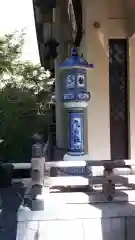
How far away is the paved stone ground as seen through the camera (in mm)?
5249

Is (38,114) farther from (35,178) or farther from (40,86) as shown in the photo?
(35,178)

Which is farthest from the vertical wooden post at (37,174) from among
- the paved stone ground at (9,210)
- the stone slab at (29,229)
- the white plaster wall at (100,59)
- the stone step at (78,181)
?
the white plaster wall at (100,59)

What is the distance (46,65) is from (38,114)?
112 inches

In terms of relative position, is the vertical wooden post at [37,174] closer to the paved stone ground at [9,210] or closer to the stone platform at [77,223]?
the stone platform at [77,223]

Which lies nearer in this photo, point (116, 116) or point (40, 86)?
point (116, 116)

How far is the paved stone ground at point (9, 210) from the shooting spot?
17.2 ft

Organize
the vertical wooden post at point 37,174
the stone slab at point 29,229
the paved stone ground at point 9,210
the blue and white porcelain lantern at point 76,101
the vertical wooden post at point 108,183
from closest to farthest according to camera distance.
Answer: the stone slab at point 29,229, the vertical wooden post at point 37,174, the vertical wooden post at point 108,183, the blue and white porcelain lantern at point 76,101, the paved stone ground at point 9,210

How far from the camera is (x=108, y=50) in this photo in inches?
239

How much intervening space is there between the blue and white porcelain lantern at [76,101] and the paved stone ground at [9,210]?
4.20ft

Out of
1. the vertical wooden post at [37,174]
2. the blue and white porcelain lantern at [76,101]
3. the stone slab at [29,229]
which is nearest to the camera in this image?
the stone slab at [29,229]

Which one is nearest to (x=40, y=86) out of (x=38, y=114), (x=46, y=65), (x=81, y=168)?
(x=46, y=65)

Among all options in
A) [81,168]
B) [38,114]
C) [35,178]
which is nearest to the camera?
[35,178]

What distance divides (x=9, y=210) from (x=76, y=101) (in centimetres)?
242

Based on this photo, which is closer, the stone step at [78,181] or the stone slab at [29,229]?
the stone slab at [29,229]
